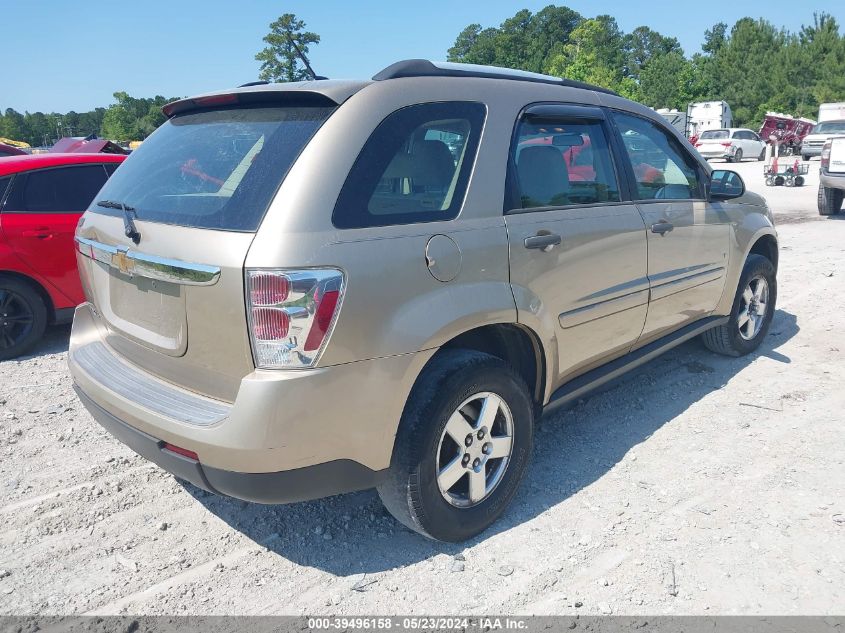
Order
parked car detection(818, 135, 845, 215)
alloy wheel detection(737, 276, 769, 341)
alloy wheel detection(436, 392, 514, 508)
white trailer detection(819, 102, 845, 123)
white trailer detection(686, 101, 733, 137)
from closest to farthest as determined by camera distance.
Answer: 1. alloy wheel detection(436, 392, 514, 508)
2. alloy wheel detection(737, 276, 769, 341)
3. parked car detection(818, 135, 845, 215)
4. white trailer detection(819, 102, 845, 123)
5. white trailer detection(686, 101, 733, 137)

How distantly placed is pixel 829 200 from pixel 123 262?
44.7ft

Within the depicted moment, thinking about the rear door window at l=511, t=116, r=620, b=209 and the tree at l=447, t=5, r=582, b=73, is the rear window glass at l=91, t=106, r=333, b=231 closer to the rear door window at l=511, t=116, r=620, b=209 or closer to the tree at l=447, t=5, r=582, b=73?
the rear door window at l=511, t=116, r=620, b=209

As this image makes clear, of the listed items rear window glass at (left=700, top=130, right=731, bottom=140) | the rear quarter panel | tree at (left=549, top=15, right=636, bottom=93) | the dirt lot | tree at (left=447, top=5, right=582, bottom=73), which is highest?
tree at (left=447, top=5, right=582, bottom=73)

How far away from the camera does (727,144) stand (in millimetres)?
31141

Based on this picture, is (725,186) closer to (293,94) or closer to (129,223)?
(293,94)

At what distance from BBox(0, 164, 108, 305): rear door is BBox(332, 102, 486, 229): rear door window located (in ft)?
13.3

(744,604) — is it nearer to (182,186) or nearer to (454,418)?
(454,418)

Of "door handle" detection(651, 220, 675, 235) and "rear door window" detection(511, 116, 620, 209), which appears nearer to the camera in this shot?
"rear door window" detection(511, 116, 620, 209)

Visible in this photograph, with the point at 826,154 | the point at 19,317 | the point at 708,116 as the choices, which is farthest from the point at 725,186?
the point at 708,116

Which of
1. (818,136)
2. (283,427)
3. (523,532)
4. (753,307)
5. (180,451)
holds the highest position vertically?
(818,136)

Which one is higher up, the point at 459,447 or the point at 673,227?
the point at 673,227

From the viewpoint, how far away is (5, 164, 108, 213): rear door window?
5371 millimetres

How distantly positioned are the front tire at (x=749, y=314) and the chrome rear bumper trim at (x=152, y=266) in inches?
150

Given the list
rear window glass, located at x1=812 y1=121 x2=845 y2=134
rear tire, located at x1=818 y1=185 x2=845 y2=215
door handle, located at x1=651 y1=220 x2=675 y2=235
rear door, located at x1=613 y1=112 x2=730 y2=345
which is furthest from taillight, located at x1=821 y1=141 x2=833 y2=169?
rear window glass, located at x1=812 y1=121 x2=845 y2=134
